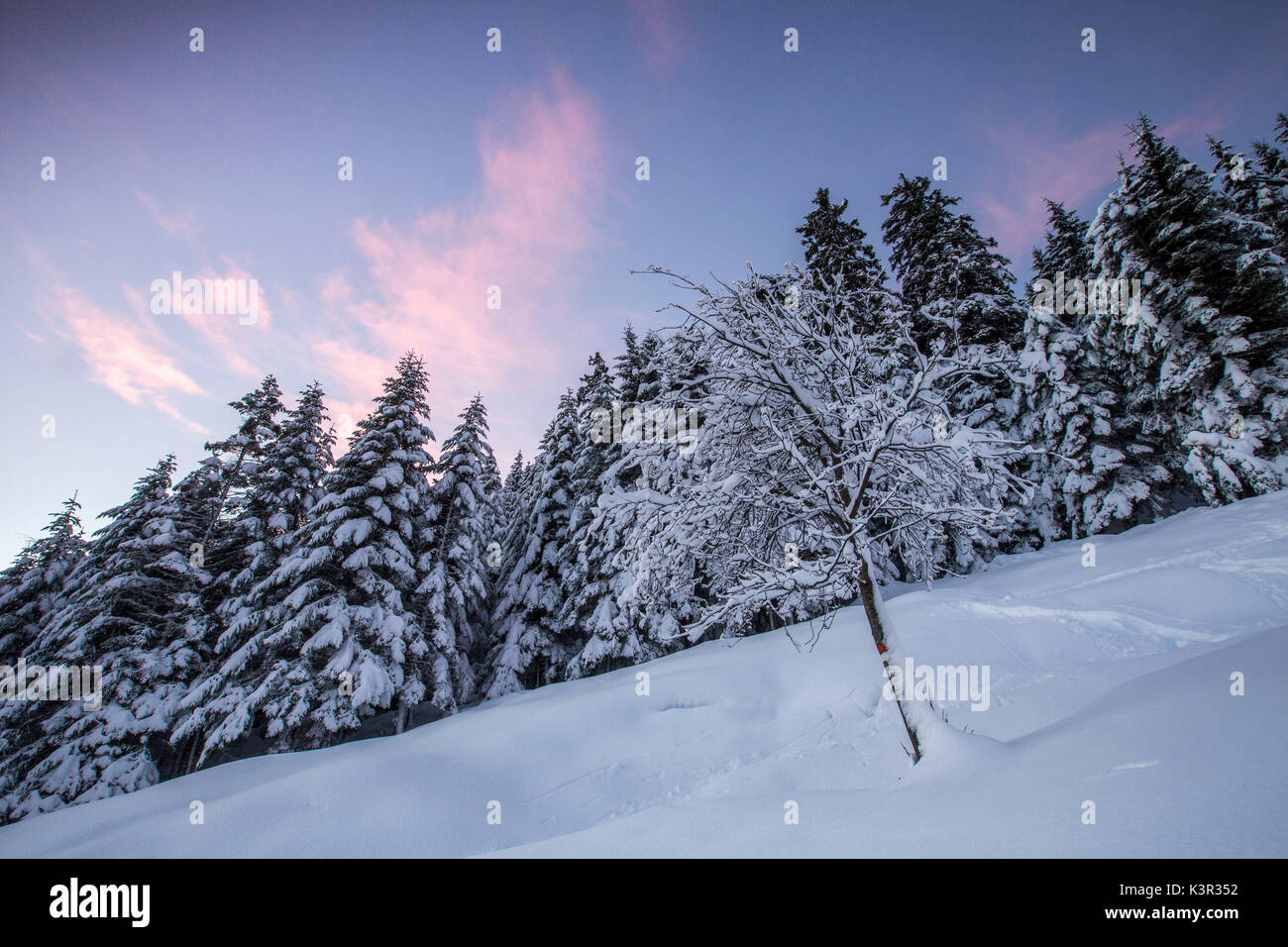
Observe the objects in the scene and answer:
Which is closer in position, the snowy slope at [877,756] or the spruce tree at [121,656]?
the snowy slope at [877,756]

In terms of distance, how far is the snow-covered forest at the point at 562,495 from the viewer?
1373 centimetres

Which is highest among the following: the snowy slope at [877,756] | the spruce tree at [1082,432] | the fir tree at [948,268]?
the fir tree at [948,268]

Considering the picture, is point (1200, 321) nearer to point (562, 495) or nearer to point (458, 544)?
point (562, 495)

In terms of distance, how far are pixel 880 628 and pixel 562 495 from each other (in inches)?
664

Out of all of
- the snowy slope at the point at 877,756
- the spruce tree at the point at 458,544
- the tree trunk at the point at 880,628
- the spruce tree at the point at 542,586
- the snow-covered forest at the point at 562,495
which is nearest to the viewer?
the snowy slope at the point at 877,756

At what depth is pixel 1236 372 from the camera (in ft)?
46.6

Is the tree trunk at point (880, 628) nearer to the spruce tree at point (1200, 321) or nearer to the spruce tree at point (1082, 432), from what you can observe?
the spruce tree at point (1082, 432)

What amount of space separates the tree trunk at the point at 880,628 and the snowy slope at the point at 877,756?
1.20ft

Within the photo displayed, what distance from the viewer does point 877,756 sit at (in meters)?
7.39

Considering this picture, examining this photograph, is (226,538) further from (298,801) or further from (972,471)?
→ (972,471)

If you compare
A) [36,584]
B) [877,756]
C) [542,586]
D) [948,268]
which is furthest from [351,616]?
[948,268]

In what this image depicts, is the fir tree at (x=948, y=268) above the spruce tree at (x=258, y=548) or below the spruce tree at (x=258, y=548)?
above

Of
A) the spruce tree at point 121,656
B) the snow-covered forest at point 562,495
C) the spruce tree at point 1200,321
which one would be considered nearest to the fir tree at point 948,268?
the snow-covered forest at point 562,495

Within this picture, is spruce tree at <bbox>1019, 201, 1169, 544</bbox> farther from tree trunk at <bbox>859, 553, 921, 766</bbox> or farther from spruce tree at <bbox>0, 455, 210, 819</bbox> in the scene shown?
spruce tree at <bbox>0, 455, 210, 819</bbox>
